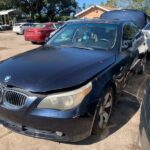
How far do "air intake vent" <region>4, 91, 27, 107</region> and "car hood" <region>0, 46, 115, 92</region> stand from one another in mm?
102

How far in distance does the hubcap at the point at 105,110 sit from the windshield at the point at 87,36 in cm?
97

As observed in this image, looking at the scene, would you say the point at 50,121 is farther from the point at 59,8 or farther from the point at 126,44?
the point at 59,8

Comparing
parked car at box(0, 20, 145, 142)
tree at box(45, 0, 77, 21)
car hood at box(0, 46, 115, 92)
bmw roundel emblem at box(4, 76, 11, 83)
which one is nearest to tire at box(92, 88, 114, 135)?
parked car at box(0, 20, 145, 142)

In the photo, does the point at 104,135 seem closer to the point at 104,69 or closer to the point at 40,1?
the point at 104,69

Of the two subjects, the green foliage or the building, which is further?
the green foliage

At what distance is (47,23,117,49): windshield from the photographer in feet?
14.4

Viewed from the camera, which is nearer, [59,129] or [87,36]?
[59,129]

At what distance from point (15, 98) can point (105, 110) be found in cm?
Result: 135

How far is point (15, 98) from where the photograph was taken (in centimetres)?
305

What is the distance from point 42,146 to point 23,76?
0.99 metres

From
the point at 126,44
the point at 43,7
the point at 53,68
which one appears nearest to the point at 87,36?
the point at 126,44

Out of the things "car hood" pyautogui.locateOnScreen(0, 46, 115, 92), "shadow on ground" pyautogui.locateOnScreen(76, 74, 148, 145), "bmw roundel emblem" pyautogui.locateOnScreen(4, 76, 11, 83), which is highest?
"car hood" pyautogui.locateOnScreen(0, 46, 115, 92)

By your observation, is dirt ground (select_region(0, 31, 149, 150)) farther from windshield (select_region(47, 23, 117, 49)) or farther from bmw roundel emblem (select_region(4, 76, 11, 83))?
windshield (select_region(47, 23, 117, 49))

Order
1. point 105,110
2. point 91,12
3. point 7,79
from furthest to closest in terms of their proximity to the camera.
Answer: point 91,12 < point 105,110 < point 7,79
